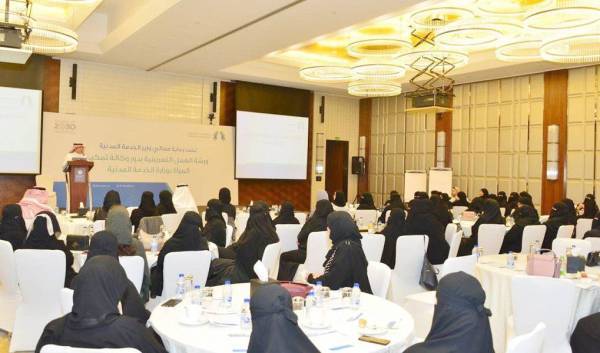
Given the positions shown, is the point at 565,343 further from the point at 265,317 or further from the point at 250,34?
the point at 250,34

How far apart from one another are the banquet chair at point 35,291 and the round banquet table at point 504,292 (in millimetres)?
3733

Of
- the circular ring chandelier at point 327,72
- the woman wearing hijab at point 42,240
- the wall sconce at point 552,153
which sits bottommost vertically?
the woman wearing hijab at point 42,240

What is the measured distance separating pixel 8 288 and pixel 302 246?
3503 millimetres

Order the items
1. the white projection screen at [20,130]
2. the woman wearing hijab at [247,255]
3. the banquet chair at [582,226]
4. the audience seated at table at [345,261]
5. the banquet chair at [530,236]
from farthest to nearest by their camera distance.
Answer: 1. the white projection screen at [20,130]
2. the banquet chair at [582,226]
3. the banquet chair at [530,236]
4. the woman wearing hijab at [247,255]
5. the audience seated at table at [345,261]

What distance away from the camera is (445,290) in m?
2.59

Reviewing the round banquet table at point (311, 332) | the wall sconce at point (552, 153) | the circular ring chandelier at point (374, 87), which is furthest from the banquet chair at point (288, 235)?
the wall sconce at point (552, 153)

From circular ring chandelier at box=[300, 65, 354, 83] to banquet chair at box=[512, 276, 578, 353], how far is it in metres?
8.35

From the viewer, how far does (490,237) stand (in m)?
7.75

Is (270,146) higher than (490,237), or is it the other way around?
(270,146)

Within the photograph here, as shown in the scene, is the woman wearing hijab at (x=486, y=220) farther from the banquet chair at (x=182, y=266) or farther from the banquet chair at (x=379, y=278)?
the banquet chair at (x=182, y=266)

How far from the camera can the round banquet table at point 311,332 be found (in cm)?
289

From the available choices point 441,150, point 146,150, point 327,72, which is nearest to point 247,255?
point 327,72

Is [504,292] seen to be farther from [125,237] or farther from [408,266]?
[125,237]

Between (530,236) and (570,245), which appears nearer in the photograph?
(570,245)
